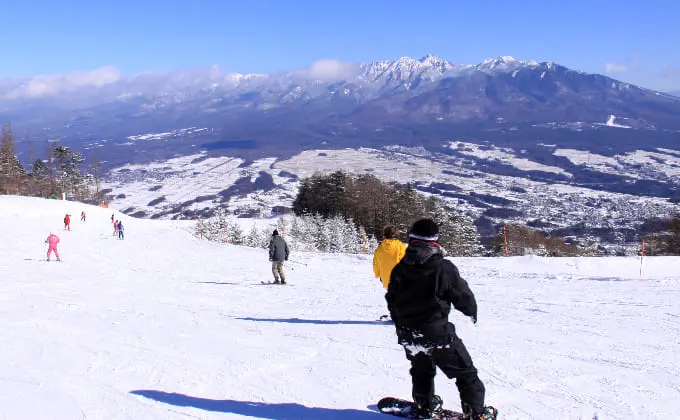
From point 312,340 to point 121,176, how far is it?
202117 millimetres

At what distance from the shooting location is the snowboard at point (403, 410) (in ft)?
14.6

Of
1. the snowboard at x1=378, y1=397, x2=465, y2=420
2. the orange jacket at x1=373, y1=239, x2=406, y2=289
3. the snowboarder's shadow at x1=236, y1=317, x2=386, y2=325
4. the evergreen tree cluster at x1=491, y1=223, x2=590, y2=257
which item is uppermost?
the orange jacket at x1=373, y1=239, x2=406, y2=289

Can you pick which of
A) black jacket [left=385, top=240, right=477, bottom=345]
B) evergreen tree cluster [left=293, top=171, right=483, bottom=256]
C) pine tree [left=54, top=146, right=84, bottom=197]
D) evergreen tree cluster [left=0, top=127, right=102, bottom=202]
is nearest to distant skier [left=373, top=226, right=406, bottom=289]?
black jacket [left=385, top=240, right=477, bottom=345]

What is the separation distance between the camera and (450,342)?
160 inches

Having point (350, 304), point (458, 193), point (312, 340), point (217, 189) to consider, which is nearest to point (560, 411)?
point (312, 340)

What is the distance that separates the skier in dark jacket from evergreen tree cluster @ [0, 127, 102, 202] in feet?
235

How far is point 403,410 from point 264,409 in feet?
4.43

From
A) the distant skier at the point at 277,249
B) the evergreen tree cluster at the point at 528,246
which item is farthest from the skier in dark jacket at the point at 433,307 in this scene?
the evergreen tree cluster at the point at 528,246

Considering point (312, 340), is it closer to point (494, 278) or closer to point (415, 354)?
point (415, 354)

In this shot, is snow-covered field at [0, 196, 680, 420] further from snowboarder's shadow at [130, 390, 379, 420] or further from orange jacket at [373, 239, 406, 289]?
orange jacket at [373, 239, 406, 289]

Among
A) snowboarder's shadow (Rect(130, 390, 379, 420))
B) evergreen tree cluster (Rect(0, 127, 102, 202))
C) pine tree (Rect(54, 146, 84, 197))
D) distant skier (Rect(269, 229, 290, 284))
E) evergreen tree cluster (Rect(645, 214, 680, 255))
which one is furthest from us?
pine tree (Rect(54, 146, 84, 197))

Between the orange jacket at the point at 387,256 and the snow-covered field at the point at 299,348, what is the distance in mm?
1086

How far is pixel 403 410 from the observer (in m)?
4.68

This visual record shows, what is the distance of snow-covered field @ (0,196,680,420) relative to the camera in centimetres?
512
